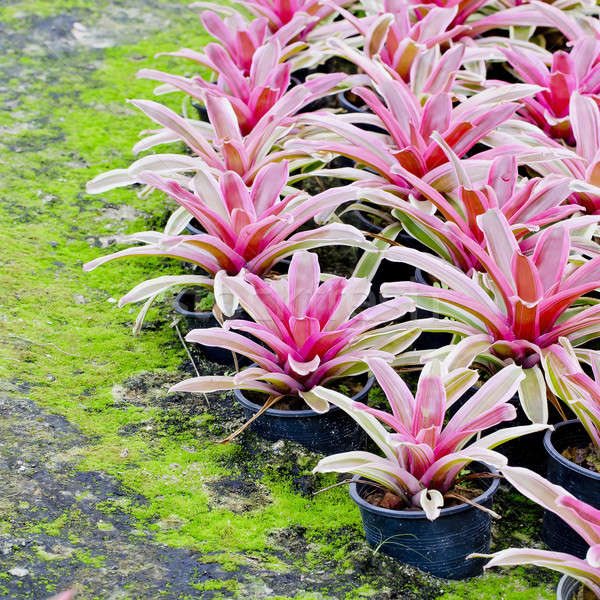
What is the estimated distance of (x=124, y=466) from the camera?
A: 2191 millimetres

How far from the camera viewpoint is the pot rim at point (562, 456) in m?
1.94

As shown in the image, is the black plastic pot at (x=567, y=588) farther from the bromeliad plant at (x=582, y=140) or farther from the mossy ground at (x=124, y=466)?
the bromeliad plant at (x=582, y=140)

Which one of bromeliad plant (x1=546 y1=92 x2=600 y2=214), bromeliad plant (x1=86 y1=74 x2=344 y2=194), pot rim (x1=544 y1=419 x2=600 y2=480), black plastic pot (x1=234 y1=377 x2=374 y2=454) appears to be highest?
bromeliad plant (x1=546 y1=92 x2=600 y2=214)

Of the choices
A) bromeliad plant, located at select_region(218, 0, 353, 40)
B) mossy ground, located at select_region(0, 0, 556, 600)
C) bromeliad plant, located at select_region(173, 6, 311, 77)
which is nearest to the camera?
mossy ground, located at select_region(0, 0, 556, 600)

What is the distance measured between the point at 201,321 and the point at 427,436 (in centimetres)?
106

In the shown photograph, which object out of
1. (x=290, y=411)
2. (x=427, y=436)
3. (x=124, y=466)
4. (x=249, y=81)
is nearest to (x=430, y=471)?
(x=427, y=436)

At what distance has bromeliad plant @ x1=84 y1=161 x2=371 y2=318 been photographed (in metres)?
2.54

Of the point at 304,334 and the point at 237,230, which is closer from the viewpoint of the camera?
the point at 304,334

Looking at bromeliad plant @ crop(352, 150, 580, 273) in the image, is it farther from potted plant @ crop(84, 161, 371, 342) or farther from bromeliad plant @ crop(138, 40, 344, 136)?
bromeliad plant @ crop(138, 40, 344, 136)

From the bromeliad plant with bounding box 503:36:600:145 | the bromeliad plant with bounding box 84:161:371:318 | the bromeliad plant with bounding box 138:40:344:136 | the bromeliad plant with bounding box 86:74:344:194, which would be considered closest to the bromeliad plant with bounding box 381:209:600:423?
the bromeliad plant with bounding box 84:161:371:318

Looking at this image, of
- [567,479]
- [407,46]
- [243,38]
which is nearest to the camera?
[567,479]

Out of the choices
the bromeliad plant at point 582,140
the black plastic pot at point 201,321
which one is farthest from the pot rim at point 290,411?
the bromeliad plant at point 582,140

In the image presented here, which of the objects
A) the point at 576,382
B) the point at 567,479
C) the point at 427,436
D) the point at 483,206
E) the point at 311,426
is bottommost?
the point at 311,426

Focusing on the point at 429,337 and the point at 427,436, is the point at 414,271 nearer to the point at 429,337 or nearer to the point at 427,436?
the point at 429,337
